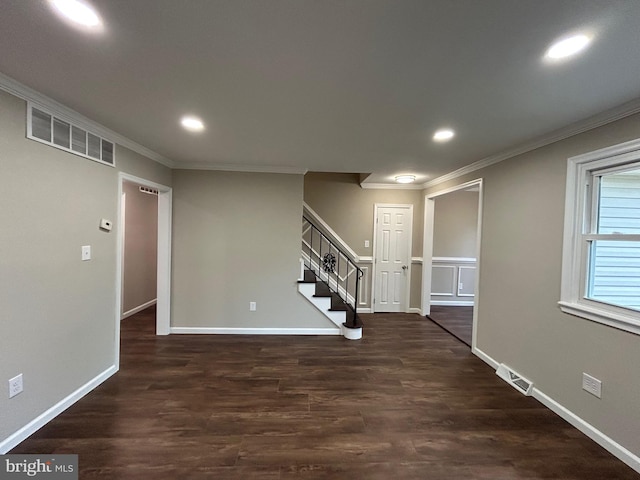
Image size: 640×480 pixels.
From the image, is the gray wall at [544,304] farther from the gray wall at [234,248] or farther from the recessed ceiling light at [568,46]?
the gray wall at [234,248]

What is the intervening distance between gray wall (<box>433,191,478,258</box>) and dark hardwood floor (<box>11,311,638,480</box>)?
3068 mm

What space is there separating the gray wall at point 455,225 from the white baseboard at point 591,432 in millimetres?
3699

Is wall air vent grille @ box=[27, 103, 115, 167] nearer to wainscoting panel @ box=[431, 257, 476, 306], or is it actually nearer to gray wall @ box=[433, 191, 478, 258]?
gray wall @ box=[433, 191, 478, 258]

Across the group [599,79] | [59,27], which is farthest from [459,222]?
[59,27]

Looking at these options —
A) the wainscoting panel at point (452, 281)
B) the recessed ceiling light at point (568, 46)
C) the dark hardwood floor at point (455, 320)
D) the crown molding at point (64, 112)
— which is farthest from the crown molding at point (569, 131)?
the crown molding at point (64, 112)

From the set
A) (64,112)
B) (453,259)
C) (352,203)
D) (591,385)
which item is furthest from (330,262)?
(64,112)

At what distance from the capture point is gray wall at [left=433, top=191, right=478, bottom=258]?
612 centimetres

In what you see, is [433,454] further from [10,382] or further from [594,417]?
[10,382]

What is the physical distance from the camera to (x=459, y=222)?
6.15 m

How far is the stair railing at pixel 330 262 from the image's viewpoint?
5.52m

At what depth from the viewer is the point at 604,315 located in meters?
2.15

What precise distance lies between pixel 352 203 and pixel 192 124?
11.7 feet

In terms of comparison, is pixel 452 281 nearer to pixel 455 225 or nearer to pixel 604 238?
pixel 455 225

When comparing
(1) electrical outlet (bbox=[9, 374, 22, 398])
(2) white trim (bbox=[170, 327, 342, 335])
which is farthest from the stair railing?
(1) electrical outlet (bbox=[9, 374, 22, 398])
